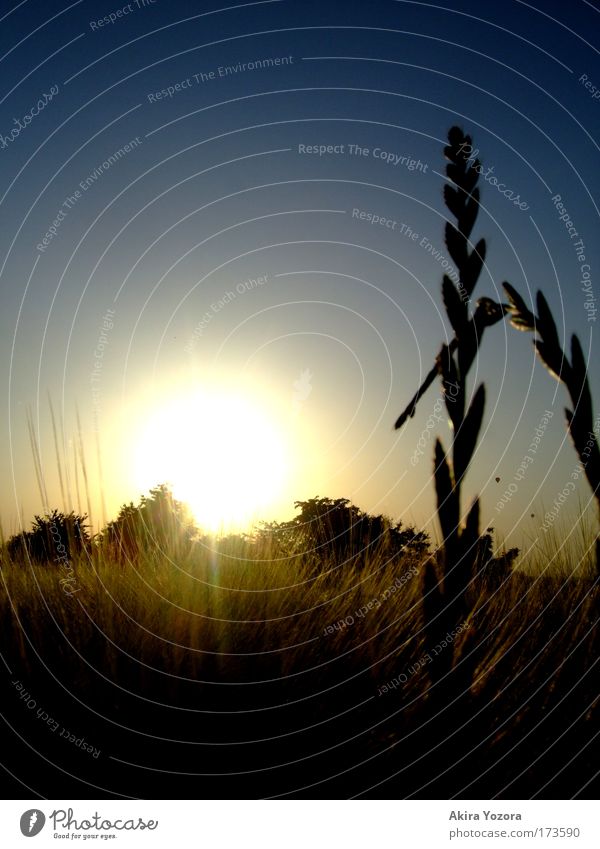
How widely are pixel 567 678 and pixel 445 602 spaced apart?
2.25 m

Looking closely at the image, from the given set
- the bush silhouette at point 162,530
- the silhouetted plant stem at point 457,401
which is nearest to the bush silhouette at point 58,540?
the bush silhouette at point 162,530

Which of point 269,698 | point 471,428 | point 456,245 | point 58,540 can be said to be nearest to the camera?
point 471,428

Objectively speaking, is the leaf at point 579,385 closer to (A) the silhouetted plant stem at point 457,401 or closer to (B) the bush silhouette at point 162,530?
(A) the silhouetted plant stem at point 457,401

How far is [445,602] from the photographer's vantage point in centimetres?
243

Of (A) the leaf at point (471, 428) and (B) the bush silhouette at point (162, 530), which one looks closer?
(A) the leaf at point (471, 428)

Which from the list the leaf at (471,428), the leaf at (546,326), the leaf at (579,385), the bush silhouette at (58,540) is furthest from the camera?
the bush silhouette at (58,540)

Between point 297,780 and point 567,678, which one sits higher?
point 567,678

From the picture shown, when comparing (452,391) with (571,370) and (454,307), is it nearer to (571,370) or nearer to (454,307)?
(454,307)

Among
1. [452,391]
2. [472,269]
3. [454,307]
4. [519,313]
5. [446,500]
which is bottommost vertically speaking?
[446,500]

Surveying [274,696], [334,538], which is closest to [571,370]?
[274,696]
